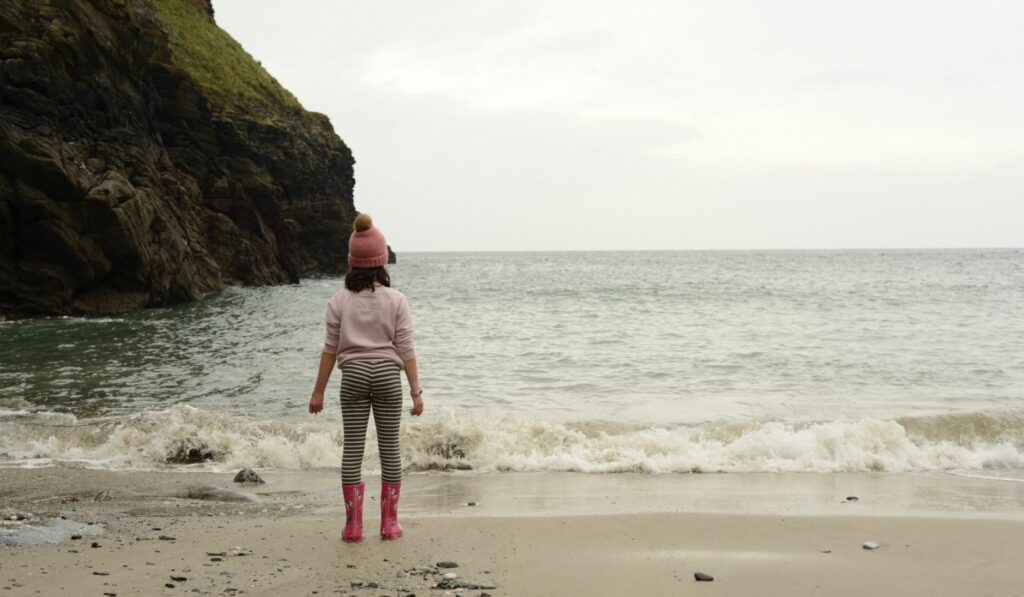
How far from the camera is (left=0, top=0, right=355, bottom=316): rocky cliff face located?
2589 centimetres

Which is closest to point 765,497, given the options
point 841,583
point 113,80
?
point 841,583

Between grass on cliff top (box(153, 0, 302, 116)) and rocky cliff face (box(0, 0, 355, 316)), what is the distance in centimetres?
38

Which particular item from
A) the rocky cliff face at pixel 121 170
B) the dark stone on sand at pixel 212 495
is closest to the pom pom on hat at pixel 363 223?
the dark stone on sand at pixel 212 495

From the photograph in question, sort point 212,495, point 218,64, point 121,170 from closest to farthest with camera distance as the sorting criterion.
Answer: point 212,495 → point 121,170 → point 218,64

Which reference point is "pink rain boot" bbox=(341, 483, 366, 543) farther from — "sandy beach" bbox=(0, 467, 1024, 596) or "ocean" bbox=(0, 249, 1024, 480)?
"ocean" bbox=(0, 249, 1024, 480)

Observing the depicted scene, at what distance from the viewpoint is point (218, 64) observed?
58969 mm

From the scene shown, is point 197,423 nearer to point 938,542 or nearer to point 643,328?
point 938,542

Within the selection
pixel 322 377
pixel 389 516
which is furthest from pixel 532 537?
pixel 322 377

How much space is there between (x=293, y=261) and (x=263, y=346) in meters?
37.1

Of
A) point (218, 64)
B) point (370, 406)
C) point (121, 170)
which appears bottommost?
point (370, 406)

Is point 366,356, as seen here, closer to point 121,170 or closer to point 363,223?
point 363,223

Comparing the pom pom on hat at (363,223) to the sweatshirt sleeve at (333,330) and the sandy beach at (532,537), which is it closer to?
the sweatshirt sleeve at (333,330)

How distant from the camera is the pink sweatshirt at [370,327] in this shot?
5477 millimetres

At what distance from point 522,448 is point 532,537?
150 inches
